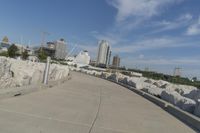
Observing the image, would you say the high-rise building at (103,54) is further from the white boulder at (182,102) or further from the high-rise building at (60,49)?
the white boulder at (182,102)

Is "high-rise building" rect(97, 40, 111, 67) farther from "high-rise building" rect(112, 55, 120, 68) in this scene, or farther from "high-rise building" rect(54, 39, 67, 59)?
"high-rise building" rect(54, 39, 67, 59)

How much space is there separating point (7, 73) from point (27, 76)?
1.72m

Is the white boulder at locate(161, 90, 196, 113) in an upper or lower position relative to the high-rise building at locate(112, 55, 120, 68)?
lower

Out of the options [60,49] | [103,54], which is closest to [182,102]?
[103,54]

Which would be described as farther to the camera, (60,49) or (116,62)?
(60,49)

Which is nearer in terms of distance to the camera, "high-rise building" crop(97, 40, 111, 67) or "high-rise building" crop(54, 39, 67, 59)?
"high-rise building" crop(97, 40, 111, 67)

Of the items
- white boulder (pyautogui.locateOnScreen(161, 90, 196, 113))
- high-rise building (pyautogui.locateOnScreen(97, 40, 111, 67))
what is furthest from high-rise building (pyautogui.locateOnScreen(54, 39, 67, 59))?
white boulder (pyautogui.locateOnScreen(161, 90, 196, 113))

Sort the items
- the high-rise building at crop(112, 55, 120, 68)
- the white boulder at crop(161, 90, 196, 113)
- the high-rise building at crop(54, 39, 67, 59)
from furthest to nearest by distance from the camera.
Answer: the high-rise building at crop(54, 39, 67, 59), the high-rise building at crop(112, 55, 120, 68), the white boulder at crop(161, 90, 196, 113)

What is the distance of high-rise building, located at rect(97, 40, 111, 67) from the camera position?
519 ft

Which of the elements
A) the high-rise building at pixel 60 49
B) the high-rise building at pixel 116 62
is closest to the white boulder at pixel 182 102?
the high-rise building at pixel 116 62

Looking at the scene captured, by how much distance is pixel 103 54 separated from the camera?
162m

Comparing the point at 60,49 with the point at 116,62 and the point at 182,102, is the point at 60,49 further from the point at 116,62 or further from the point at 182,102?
the point at 182,102

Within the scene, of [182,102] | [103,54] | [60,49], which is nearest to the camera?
[182,102]

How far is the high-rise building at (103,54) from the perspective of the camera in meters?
158
